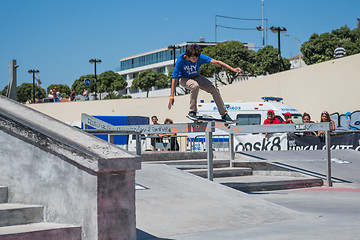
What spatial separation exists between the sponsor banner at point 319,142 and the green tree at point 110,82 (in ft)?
314

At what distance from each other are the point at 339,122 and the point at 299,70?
5.99 meters

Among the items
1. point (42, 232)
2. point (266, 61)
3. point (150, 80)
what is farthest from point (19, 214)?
point (150, 80)

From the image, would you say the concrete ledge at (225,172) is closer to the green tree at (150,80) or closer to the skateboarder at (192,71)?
the skateboarder at (192,71)

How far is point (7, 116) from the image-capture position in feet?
15.5

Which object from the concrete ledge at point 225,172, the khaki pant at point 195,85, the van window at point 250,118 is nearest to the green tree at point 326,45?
the van window at point 250,118

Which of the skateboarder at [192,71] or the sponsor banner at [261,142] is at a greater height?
the skateboarder at [192,71]

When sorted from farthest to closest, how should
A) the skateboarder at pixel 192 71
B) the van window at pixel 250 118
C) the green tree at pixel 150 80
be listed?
the green tree at pixel 150 80 → the van window at pixel 250 118 → the skateboarder at pixel 192 71

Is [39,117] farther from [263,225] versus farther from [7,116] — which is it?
[263,225]

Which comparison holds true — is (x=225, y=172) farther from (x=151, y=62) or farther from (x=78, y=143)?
(x=151, y=62)

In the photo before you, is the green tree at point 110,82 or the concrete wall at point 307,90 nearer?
the concrete wall at point 307,90

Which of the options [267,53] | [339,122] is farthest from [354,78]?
[267,53]

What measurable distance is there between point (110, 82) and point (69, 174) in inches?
4258

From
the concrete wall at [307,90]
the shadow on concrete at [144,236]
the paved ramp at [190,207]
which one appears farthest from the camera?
the concrete wall at [307,90]

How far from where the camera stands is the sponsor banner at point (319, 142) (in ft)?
48.0
